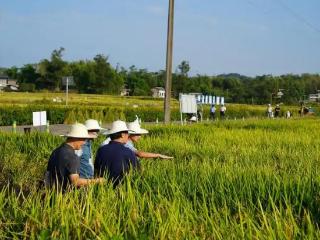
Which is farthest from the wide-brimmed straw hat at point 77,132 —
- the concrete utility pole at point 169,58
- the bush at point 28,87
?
the bush at point 28,87

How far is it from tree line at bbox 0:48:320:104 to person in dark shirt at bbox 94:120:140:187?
86847 millimetres

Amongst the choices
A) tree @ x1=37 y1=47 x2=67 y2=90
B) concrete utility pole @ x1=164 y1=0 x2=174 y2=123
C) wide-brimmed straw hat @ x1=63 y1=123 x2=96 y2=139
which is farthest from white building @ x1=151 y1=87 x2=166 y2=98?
wide-brimmed straw hat @ x1=63 y1=123 x2=96 y2=139

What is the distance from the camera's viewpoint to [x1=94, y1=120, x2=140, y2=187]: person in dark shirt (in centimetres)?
701

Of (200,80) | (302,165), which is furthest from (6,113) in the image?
(200,80)

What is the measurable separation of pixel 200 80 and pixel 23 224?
11427cm

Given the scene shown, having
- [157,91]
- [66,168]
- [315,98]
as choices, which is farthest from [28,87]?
[66,168]

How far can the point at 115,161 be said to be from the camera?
704cm

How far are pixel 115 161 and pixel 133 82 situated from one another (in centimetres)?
11457

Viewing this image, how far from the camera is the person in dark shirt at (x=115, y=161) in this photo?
7.01 m

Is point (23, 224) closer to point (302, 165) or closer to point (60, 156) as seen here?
point (60, 156)

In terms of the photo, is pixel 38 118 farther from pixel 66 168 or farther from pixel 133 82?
pixel 133 82

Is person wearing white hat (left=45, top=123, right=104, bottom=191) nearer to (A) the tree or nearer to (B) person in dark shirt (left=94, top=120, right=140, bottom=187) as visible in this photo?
(B) person in dark shirt (left=94, top=120, right=140, bottom=187)

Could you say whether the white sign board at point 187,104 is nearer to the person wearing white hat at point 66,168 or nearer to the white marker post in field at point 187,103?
the white marker post in field at point 187,103

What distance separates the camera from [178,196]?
5703 mm
